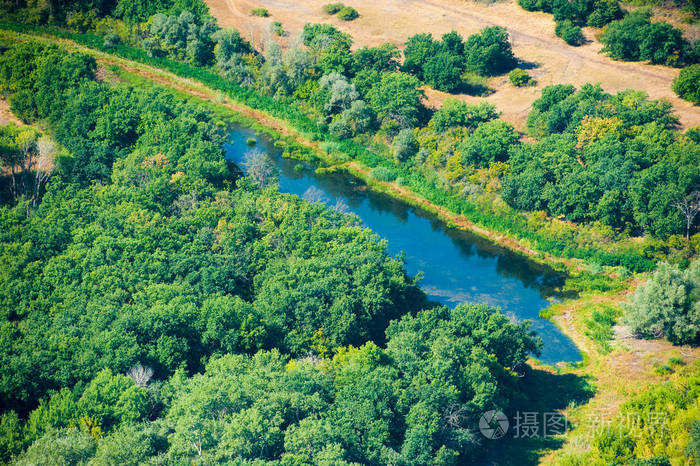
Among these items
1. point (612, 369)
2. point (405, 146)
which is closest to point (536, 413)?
point (612, 369)

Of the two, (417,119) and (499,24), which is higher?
(499,24)

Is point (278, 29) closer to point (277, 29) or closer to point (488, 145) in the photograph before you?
point (277, 29)

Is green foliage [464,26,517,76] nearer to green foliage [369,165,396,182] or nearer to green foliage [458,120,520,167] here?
green foliage [458,120,520,167]

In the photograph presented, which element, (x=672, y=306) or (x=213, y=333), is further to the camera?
(x=672, y=306)

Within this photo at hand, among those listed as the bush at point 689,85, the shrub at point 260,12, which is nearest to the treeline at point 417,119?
the bush at point 689,85

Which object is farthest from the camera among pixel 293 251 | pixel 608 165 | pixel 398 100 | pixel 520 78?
pixel 520 78

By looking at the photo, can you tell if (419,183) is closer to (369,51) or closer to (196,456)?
(369,51)

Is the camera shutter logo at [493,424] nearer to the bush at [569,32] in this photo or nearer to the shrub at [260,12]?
the bush at [569,32]
